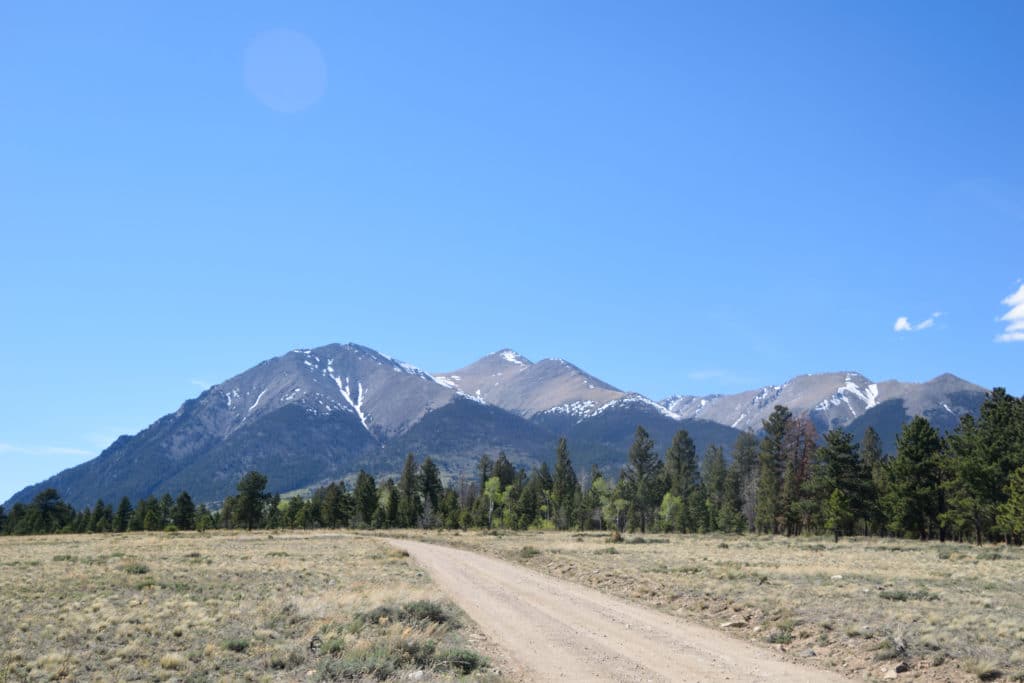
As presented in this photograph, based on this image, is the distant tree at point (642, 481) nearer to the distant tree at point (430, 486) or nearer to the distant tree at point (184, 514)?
the distant tree at point (430, 486)

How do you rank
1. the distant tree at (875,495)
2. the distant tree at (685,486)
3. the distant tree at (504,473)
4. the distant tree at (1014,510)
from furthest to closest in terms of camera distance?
the distant tree at (504,473) → the distant tree at (685,486) → the distant tree at (875,495) → the distant tree at (1014,510)

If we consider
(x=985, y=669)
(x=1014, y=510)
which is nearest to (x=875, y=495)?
(x=1014, y=510)

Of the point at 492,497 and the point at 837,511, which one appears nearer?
the point at 837,511

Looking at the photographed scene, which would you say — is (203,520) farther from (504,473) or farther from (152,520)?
(504,473)

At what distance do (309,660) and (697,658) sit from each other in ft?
31.5

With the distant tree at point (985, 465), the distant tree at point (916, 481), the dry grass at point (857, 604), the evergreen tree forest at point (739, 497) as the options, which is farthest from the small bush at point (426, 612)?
the distant tree at point (916, 481)

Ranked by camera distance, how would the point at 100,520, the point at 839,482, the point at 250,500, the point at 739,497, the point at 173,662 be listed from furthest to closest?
the point at 100,520, the point at 250,500, the point at 739,497, the point at 839,482, the point at 173,662

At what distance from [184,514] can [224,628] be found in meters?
120

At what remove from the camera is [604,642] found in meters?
17.5

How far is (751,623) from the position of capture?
2009cm

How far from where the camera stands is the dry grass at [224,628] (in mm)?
15125

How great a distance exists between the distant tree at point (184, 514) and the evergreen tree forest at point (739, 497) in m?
0.22

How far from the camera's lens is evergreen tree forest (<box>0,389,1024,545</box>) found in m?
63.6

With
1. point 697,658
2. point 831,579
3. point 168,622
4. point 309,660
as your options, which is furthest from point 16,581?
point 831,579
